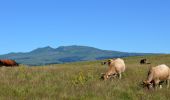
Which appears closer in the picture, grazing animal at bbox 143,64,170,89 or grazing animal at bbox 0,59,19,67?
grazing animal at bbox 143,64,170,89

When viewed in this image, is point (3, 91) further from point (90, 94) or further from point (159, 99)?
point (159, 99)

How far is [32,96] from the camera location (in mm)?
16453

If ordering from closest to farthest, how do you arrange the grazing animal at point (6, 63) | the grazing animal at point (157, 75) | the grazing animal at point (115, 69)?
the grazing animal at point (157, 75)
the grazing animal at point (115, 69)
the grazing animal at point (6, 63)

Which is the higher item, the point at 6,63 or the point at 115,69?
the point at 6,63

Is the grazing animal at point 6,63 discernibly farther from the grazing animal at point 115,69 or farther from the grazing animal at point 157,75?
the grazing animal at point 157,75

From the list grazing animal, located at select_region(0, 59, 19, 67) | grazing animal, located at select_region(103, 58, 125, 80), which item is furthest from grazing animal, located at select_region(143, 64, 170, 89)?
grazing animal, located at select_region(0, 59, 19, 67)

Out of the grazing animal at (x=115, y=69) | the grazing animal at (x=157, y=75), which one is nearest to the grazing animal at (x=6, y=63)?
the grazing animal at (x=115, y=69)

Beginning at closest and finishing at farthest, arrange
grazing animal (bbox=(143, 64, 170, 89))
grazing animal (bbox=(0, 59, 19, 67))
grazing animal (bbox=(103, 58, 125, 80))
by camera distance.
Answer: grazing animal (bbox=(143, 64, 170, 89))
grazing animal (bbox=(103, 58, 125, 80))
grazing animal (bbox=(0, 59, 19, 67))

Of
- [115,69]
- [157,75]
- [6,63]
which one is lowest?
[157,75]

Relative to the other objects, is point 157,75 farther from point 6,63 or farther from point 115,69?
point 6,63

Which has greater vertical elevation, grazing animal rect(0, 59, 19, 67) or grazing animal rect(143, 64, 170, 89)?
grazing animal rect(0, 59, 19, 67)

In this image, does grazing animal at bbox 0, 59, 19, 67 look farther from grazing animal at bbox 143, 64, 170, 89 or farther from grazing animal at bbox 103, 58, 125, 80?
grazing animal at bbox 143, 64, 170, 89

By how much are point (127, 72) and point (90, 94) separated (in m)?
15.3

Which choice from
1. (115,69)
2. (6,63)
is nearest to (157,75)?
(115,69)
